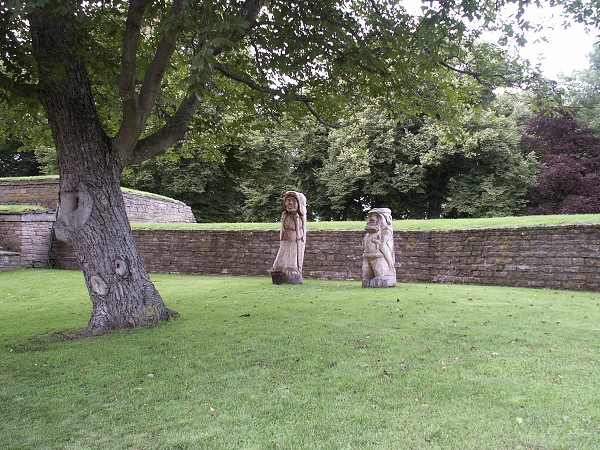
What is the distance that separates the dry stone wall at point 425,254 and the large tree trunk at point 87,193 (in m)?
9.20

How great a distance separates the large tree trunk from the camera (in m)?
7.04

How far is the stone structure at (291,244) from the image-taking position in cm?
1320

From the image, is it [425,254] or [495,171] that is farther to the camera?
[495,171]

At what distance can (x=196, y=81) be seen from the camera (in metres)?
5.21

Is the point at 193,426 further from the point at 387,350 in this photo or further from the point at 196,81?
the point at 196,81

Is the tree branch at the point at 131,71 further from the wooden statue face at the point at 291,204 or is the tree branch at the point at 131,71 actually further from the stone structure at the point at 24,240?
the stone structure at the point at 24,240

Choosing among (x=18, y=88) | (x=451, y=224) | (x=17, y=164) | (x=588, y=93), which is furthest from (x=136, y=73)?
(x=17, y=164)

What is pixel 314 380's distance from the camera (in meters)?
4.80

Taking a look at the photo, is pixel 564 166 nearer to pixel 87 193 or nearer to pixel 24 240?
pixel 87 193

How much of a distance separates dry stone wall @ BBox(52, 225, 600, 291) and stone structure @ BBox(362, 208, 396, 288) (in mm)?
2858

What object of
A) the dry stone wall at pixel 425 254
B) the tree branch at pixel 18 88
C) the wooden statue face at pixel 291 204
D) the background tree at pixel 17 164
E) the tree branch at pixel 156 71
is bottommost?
the dry stone wall at pixel 425 254

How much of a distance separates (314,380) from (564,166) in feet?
80.6

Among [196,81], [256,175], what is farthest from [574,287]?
[256,175]

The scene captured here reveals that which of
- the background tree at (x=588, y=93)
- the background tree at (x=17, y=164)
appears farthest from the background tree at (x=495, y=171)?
the background tree at (x=17, y=164)
